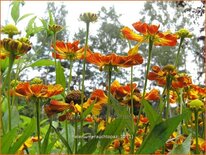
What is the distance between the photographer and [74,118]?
51 cm

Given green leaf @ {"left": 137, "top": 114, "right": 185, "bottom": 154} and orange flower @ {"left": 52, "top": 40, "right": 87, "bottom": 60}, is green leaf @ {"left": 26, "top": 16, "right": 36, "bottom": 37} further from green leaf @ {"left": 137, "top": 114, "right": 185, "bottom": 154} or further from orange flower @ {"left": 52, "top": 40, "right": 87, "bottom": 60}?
green leaf @ {"left": 137, "top": 114, "right": 185, "bottom": 154}

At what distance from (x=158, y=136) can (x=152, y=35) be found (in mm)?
150

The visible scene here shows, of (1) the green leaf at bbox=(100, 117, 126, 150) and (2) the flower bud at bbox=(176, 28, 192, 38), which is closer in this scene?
(1) the green leaf at bbox=(100, 117, 126, 150)

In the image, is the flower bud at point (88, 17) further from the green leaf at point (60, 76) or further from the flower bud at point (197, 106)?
the flower bud at point (197, 106)

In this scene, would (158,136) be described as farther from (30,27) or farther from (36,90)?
(30,27)

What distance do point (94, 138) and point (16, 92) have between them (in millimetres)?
120

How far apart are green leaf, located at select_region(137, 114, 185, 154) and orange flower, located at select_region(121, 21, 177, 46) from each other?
13 centimetres

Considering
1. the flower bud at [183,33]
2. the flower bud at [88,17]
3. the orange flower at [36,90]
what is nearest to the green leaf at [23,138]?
the orange flower at [36,90]

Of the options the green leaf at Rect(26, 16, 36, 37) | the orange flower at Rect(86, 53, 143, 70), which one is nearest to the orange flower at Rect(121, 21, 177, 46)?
the orange flower at Rect(86, 53, 143, 70)

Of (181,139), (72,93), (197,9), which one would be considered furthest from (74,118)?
(197,9)

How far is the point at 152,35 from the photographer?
0.51 meters

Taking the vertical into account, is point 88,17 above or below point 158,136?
above

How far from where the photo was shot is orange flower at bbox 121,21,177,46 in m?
0.50

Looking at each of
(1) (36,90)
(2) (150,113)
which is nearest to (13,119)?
(1) (36,90)
